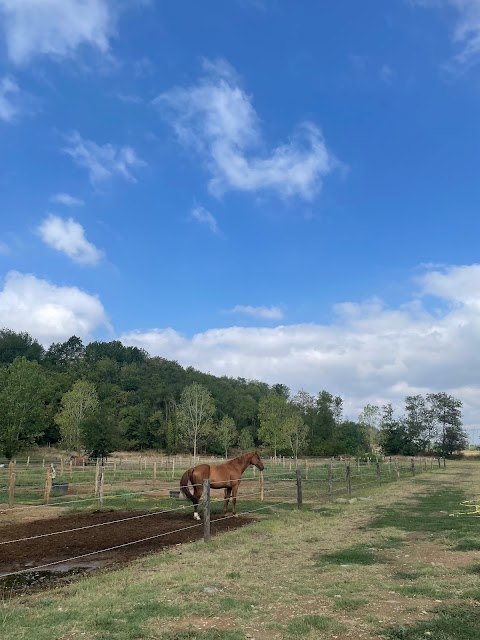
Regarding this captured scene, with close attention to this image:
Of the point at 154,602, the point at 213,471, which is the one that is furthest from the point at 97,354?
the point at 154,602

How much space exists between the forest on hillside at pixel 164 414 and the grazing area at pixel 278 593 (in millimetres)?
38443

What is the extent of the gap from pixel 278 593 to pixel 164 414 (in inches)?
3920

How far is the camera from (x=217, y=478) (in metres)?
14.7

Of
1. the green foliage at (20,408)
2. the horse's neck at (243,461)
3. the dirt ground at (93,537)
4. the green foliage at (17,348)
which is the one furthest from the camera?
the green foliage at (17,348)

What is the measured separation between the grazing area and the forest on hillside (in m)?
38.4

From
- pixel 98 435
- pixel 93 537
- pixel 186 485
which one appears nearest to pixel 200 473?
pixel 186 485

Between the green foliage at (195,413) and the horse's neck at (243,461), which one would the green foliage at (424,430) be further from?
the horse's neck at (243,461)

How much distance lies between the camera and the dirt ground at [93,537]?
8.97 metres

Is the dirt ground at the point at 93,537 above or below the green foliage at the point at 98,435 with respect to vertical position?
below

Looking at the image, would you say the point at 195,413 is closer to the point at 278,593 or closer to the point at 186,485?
the point at 186,485

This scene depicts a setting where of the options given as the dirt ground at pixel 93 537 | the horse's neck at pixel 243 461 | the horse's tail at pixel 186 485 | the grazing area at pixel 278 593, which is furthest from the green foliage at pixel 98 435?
the grazing area at pixel 278 593

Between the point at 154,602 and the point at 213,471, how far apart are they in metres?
9.24

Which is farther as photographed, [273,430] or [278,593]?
[273,430]

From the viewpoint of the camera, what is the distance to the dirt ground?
897 centimetres
